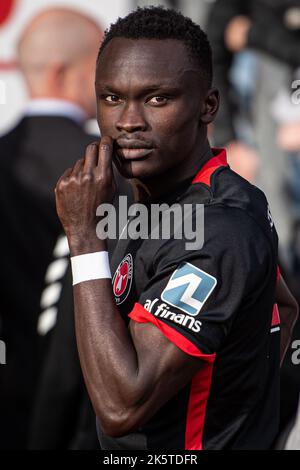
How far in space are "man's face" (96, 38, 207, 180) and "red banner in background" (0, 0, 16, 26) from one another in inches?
144

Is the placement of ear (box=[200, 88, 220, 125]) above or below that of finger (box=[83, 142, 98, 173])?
above

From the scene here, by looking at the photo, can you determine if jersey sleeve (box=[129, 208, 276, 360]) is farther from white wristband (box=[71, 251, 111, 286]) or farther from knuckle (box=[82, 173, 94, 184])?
knuckle (box=[82, 173, 94, 184])

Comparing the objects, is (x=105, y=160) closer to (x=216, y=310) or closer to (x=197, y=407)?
(x=216, y=310)

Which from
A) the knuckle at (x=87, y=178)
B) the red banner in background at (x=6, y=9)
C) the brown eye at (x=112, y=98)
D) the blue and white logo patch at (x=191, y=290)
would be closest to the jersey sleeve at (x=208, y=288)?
the blue and white logo patch at (x=191, y=290)

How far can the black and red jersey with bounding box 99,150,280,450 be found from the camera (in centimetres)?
252

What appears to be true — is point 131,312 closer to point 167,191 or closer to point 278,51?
point 167,191

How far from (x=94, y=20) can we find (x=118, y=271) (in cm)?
350

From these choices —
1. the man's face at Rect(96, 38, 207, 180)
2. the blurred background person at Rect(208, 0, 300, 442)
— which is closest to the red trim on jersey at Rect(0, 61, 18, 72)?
the blurred background person at Rect(208, 0, 300, 442)

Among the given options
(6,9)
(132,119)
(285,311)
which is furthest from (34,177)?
(132,119)

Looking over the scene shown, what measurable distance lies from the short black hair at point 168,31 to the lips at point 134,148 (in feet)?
0.87

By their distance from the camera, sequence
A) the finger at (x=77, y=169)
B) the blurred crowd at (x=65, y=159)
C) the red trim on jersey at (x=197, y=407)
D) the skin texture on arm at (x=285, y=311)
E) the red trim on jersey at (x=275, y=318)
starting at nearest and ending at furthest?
the red trim on jersey at (x=197, y=407)
the finger at (x=77, y=169)
the red trim on jersey at (x=275, y=318)
the skin texture on arm at (x=285, y=311)
the blurred crowd at (x=65, y=159)

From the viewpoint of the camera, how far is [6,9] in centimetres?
626

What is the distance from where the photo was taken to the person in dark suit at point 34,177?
570 cm

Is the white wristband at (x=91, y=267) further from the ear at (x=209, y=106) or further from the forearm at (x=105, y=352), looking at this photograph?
the ear at (x=209, y=106)
